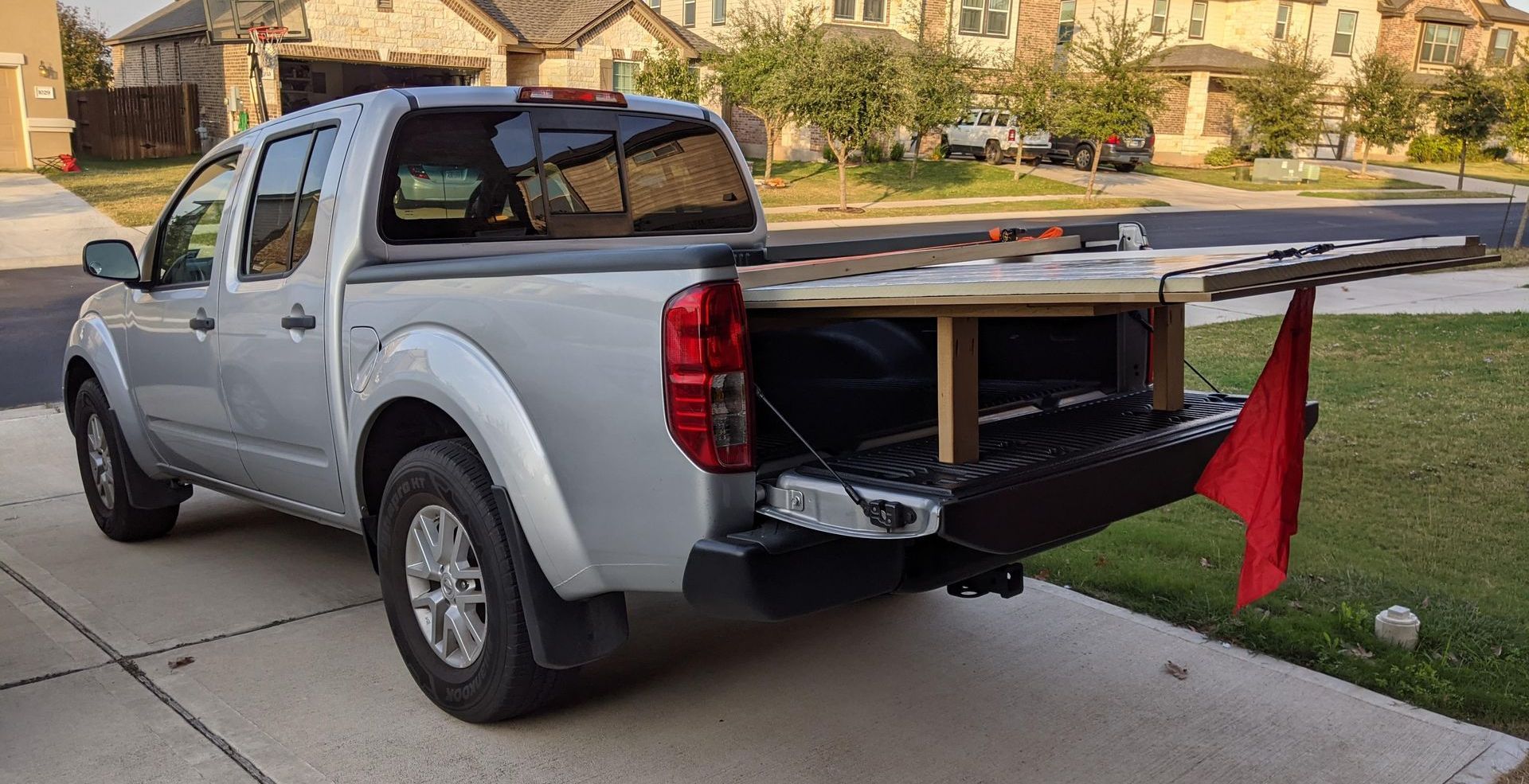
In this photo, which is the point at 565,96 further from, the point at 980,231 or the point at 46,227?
the point at 46,227

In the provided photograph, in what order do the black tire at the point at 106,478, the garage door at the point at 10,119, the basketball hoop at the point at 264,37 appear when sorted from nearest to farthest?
the black tire at the point at 106,478
the basketball hoop at the point at 264,37
the garage door at the point at 10,119

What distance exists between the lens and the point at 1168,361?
4211mm

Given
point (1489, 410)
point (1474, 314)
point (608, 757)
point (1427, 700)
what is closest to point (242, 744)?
point (608, 757)

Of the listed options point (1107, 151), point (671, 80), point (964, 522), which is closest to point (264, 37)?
point (671, 80)

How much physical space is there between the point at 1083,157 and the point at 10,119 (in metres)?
30.9

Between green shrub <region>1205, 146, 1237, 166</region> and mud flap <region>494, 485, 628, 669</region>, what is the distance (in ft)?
160

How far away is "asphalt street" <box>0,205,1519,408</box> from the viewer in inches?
438

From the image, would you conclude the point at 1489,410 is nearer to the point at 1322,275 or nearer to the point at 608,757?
the point at 1322,275

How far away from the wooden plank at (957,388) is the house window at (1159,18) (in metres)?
50.5

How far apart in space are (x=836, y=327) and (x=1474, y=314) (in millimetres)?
11343

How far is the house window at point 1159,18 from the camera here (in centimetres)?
5012

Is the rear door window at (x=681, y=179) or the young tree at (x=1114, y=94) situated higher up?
the young tree at (x=1114, y=94)

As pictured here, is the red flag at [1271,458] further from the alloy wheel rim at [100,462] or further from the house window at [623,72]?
the house window at [623,72]

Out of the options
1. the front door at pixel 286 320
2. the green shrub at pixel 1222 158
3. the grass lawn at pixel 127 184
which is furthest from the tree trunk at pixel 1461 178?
the front door at pixel 286 320
